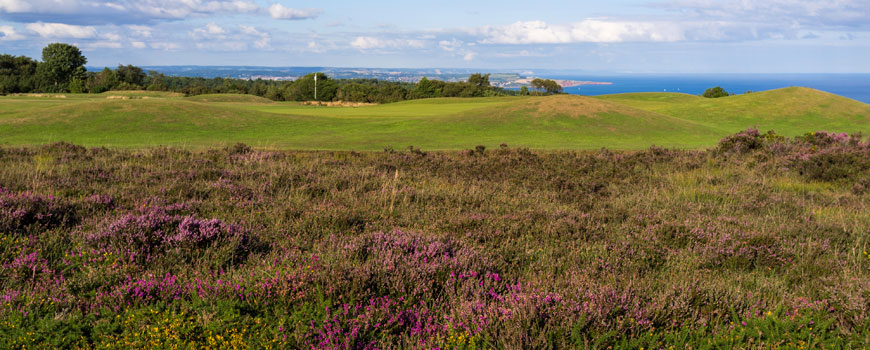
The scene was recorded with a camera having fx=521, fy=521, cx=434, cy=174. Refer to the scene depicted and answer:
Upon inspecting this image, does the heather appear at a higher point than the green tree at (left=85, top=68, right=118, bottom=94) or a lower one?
lower

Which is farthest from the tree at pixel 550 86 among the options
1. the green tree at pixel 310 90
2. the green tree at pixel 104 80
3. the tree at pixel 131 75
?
the tree at pixel 131 75

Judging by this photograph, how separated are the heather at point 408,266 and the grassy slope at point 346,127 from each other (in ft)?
49.2

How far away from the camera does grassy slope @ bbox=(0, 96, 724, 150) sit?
25047 mm

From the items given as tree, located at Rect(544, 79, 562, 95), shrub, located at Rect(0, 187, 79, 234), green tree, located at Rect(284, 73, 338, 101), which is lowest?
shrub, located at Rect(0, 187, 79, 234)

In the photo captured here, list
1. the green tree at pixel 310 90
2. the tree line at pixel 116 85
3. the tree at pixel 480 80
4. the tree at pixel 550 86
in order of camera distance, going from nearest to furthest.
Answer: the tree line at pixel 116 85 < the green tree at pixel 310 90 < the tree at pixel 550 86 < the tree at pixel 480 80

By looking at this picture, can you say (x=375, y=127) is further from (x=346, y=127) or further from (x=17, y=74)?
(x=17, y=74)

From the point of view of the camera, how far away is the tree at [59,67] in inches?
4006

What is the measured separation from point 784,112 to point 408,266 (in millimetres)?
51641

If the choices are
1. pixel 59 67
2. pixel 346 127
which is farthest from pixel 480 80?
pixel 346 127

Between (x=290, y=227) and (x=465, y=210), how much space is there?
9.16 ft

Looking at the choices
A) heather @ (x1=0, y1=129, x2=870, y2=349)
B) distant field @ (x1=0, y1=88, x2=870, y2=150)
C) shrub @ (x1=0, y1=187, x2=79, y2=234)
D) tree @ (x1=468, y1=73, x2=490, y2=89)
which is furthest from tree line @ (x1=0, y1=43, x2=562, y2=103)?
shrub @ (x1=0, y1=187, x2=79, y2=234)

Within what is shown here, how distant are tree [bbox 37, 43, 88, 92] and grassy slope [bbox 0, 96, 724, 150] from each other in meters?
87.0

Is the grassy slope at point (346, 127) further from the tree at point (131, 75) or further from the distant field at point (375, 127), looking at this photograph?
the tree at point (131, 75)

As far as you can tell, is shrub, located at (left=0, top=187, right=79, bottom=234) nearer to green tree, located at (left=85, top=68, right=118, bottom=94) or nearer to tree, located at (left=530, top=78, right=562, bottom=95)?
tree, located at (left=530, top=78, right=562, bottom=95)
